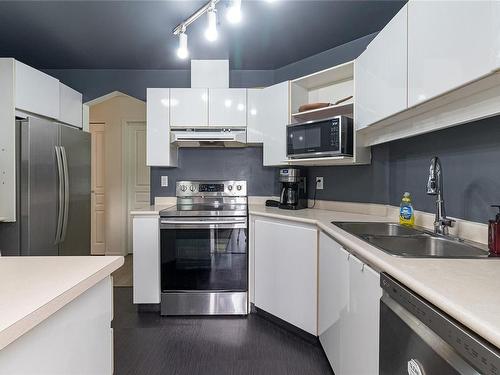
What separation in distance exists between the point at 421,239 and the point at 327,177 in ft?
4.10

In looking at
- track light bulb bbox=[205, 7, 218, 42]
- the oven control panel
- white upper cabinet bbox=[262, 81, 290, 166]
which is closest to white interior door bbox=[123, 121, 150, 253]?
the oven control panel

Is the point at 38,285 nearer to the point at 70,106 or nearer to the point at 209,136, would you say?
the point at 209,136

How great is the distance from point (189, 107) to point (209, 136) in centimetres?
38

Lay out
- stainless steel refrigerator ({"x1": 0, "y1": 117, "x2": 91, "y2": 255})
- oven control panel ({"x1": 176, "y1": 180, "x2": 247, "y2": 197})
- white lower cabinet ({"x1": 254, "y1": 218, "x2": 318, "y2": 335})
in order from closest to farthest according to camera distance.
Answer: white lower cabinet ({"x1": 254, "y1": 218, "x2": 318, "y2": 335})
stainless steel refrigerator ({"x1": 0, "y1": 117, "x2": 91, "y2": 255})
oven control panel ({"x1": 176, "y1": 180, "x2": 247, "y2": 197})

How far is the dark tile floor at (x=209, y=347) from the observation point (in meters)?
1.84

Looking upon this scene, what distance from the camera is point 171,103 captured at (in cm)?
286

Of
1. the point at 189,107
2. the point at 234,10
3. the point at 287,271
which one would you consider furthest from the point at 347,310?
the point at 189,107

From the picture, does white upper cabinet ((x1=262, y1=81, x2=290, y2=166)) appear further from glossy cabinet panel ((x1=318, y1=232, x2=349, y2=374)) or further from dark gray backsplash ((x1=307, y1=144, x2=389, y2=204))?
glossy cabinet panel ((x1=318, y1=232, x2=349, y2=374))

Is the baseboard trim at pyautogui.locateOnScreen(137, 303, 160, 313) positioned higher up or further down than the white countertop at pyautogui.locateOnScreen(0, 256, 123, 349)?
further down

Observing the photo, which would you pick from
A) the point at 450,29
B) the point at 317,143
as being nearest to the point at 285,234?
the point at 317,143

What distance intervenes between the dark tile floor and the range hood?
5.17 ft

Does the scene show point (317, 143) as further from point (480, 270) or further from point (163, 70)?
point (163, 70)

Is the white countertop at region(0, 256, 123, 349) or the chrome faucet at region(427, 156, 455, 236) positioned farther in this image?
the chrome faucet at region(427, 156, 455, 236)

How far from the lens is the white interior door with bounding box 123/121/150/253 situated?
4426 millimetres
